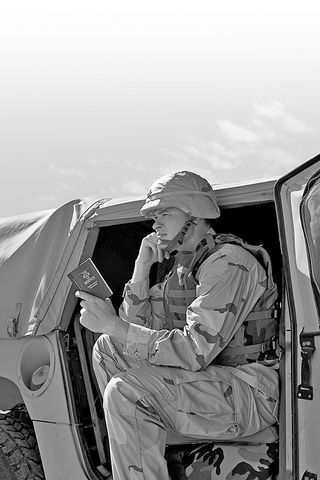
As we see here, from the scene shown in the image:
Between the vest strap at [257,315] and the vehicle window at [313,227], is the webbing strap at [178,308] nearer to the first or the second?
the vest strap at [257,315]

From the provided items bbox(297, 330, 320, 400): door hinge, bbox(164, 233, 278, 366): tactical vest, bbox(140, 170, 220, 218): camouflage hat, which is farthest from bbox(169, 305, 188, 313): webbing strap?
bbox(297, 330, 320, 400): door hinge

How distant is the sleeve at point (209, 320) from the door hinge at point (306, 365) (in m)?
0.38

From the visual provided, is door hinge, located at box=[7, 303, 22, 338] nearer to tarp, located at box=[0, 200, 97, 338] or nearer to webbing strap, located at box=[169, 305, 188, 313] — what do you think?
tarp, located at box=[0, 200, 97, 338]

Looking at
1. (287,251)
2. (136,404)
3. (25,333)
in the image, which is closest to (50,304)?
(25,333)

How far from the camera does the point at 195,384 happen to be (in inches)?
158

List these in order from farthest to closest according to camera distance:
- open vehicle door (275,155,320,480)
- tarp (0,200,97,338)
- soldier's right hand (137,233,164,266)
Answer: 1. tarp (0,200,97,338)
2. soldier's right hand (137,233,164,266)
3. open vehicle door (275,155,320,480)

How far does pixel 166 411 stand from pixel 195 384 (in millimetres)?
164

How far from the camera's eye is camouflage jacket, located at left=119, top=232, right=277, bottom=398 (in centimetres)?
399

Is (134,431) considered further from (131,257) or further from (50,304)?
(131,257)

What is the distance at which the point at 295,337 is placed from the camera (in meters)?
3.79

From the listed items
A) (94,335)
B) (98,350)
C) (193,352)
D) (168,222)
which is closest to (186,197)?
(168,222)

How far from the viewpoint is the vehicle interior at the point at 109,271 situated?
14.9 feet

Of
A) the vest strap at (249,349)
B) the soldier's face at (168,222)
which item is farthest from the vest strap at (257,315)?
the soldier's face at (168,222)

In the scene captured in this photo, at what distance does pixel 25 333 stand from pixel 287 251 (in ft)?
4.84
